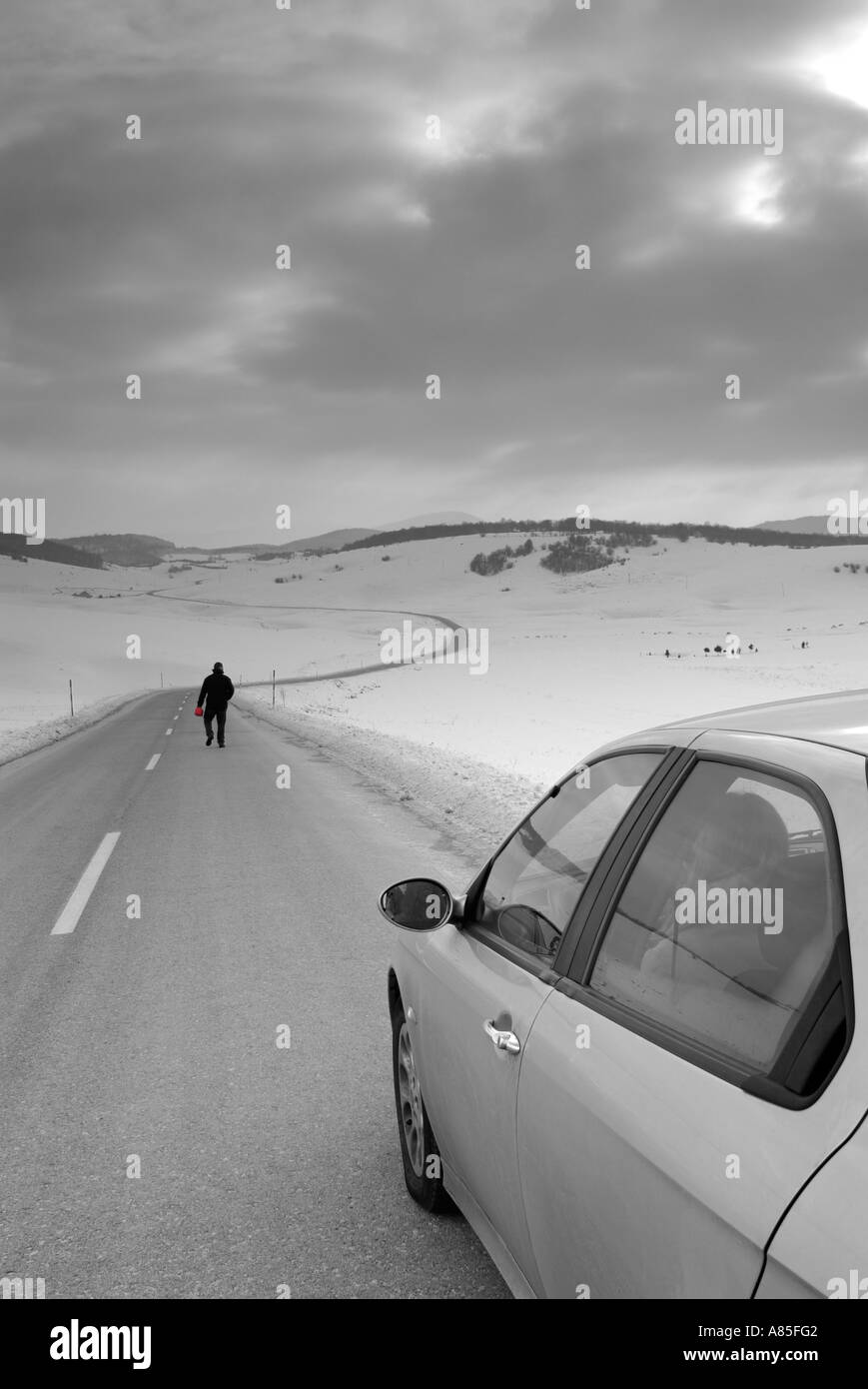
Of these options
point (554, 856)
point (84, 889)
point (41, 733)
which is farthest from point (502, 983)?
point (41, 733)

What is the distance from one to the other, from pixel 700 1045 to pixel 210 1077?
11.2 ft

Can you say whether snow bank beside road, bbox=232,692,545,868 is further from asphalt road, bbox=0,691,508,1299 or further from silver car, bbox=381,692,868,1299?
silver car, bbox=381,692,868,1299

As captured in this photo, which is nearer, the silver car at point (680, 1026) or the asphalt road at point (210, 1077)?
the silver car at point (680, 1026)

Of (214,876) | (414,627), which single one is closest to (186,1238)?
(214,876)

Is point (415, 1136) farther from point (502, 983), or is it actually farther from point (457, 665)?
point (457, 665)

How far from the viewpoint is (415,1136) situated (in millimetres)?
3760

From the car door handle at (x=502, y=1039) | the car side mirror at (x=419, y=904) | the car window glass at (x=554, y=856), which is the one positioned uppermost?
the car window glass at (x=554, y=856)

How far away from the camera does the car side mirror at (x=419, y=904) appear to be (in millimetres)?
3317

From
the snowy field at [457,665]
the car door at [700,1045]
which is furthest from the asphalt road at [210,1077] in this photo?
the snowy field at [457,665]

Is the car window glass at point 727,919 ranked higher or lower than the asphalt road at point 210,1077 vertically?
higher

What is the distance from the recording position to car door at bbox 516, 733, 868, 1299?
5.45 ft

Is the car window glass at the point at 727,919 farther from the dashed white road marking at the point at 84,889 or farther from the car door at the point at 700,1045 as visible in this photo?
the dashed white road marking at the point at 84,889
